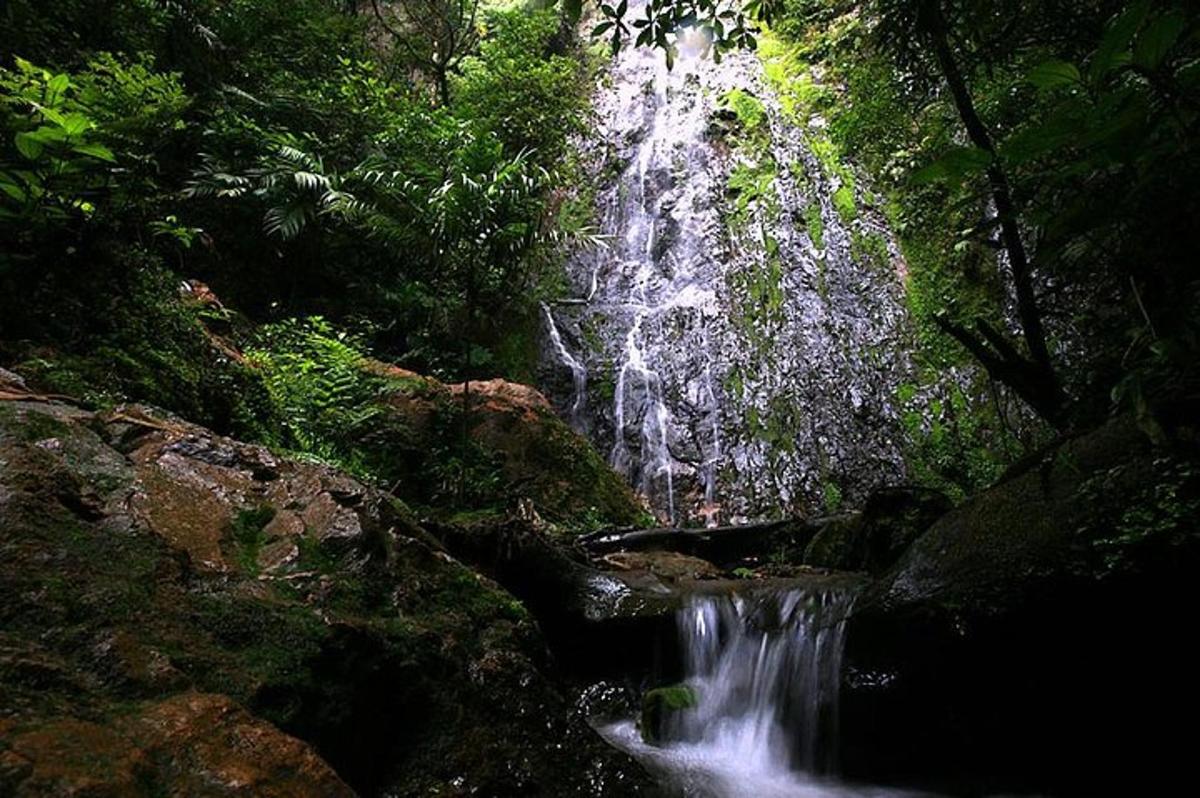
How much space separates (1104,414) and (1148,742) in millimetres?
Result: 1636

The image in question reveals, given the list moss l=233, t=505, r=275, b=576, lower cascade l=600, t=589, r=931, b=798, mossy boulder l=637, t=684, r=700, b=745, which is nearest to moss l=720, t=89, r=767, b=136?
lower cascade l=600, t=589, r=931, b=798

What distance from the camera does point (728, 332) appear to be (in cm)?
959

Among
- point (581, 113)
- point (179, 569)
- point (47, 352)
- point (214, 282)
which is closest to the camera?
point (179, 569)

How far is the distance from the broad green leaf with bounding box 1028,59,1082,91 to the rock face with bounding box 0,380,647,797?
1.89 meters

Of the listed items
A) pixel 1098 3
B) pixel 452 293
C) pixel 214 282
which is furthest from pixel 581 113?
pixel 1098 3

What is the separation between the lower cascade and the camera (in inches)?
123

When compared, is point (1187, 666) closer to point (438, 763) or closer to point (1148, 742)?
point (1148, 742)

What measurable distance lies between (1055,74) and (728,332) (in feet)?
28.4

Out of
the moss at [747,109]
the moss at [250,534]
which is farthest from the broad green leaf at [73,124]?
the moss at [747,109]

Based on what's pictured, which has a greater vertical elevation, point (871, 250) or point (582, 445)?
point (871, 250)

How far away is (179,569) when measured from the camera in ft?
6.02

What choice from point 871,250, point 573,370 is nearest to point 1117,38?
point 573,370

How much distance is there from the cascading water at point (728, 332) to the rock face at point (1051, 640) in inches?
197

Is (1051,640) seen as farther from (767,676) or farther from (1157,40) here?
(1157,40)
